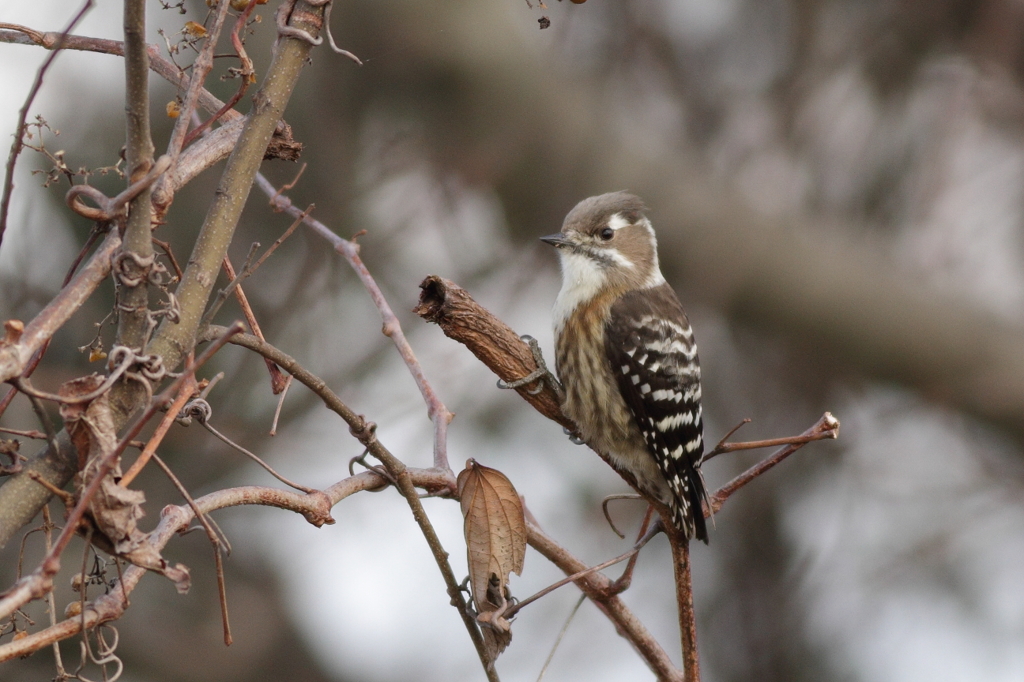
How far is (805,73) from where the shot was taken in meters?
7.33

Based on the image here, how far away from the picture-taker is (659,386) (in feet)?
12.3

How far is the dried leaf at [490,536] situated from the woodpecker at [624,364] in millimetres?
1339

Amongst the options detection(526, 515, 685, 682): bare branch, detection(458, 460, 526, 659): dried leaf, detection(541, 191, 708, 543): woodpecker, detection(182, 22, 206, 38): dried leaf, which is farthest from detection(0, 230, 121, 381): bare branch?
detection(541, 191, 708, 543): woodpecker

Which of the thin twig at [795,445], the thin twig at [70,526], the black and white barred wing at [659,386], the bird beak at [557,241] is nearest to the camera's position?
the thin twig at [70,526]

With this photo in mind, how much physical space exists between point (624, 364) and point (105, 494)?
2.48 m

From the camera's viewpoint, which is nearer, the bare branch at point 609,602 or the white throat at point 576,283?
the bare branch at point 609,602

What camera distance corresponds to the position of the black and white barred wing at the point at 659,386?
364cm

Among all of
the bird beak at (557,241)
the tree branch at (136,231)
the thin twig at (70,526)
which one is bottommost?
the thin twig at (70,526)

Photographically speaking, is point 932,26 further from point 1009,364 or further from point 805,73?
point 1009,364

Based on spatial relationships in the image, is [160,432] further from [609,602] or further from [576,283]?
[576,283]

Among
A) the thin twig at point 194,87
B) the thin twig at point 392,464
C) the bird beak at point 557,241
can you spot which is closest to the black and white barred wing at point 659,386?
the bird beak at point 557,241

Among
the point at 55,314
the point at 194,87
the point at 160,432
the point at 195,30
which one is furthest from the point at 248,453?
the point at 195,30

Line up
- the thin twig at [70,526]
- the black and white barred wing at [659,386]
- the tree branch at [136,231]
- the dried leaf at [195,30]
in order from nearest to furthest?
the thin twig at [70,526] < the tree branch at [136,231] < the dried leaf at [195,30] < the black and white barred wing at [659,386]

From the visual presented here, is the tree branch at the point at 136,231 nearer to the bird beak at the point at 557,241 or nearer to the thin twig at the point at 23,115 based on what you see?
the thin twig at the point at 23,115
